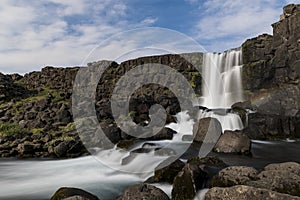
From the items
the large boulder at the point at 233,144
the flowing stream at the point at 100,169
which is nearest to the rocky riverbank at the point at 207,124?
the large boulder at the point at 233,144

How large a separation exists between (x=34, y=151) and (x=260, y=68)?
131 feet

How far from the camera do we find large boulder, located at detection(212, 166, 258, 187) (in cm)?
1019

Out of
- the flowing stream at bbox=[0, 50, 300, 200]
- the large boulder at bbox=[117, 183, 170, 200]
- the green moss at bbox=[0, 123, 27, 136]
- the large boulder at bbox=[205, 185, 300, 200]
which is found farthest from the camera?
the green moss at bbox=[0, 123, 27, 136]

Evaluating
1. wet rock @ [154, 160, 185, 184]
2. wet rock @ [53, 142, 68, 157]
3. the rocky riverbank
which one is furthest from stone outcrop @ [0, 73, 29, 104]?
wet rock @ [154, 160, 185, 184]

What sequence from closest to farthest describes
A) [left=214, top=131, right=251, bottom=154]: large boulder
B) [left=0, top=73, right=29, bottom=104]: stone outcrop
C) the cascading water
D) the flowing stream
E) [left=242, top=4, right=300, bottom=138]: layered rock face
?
the flowing stream, [left=214, top=131, right=251, bottom=154]: large boulder, [left=242, top=4, right=300, bottom=138]: layered rock face, the cascading water, [left=0, top=73, right=29, bottom=104]: stone outcrop

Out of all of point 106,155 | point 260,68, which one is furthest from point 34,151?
point 260,68

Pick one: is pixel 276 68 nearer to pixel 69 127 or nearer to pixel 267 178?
pixel 69 127

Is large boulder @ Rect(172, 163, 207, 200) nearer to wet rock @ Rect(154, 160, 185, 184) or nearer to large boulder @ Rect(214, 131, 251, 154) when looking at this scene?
wet rock @ Rect(154, 160, 185, 184)

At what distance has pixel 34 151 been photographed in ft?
86.3

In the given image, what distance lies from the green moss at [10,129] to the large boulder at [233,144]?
26358mm

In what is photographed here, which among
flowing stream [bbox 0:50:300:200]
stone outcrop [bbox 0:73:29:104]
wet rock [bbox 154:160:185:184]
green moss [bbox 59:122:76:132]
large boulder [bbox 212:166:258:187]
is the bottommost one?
flowing stream [bbox 0:50:300:200]

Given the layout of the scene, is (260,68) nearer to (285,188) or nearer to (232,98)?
(232,98)

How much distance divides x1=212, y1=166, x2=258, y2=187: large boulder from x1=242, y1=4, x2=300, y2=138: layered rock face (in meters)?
27.6

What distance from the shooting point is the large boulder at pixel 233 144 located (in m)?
18.9
